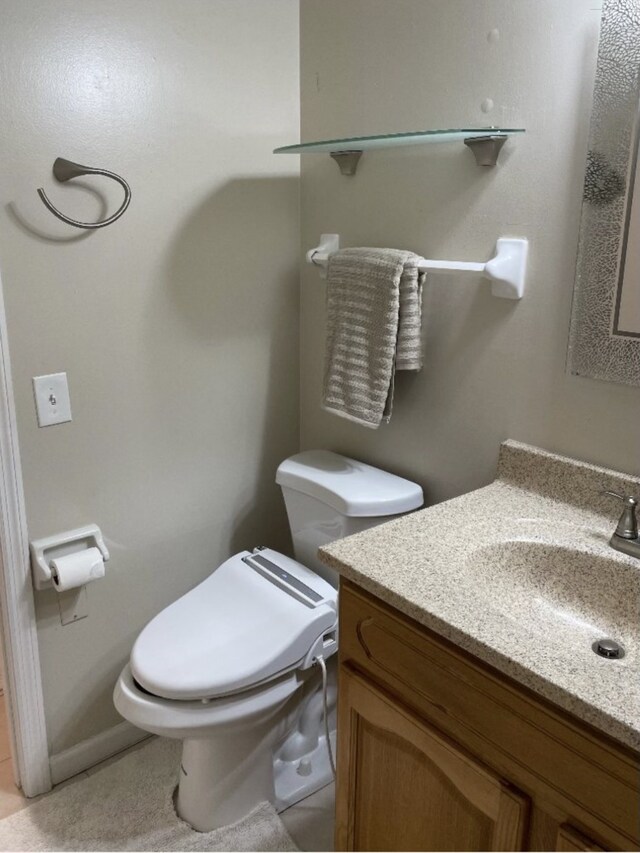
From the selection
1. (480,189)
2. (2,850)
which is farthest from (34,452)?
(480,189)

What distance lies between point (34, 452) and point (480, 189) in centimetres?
112

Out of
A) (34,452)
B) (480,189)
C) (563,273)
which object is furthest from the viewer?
(34,452)

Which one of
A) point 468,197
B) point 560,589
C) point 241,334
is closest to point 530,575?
point 560,589

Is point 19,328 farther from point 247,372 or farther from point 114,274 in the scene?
point 247,372

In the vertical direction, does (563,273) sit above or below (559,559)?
above

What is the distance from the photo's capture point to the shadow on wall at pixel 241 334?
1.70 meters

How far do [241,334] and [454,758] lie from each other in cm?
118

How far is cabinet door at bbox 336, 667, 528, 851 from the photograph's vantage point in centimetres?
96

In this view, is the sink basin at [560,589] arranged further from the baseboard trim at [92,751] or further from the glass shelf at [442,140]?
the baseboard trim at [92,751]

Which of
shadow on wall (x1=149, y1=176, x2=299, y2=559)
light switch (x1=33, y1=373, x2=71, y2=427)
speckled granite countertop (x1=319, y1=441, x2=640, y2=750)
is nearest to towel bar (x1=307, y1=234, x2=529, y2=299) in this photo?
speckled granite countertop (x1=319, y1=441, x2=640, y2=750)

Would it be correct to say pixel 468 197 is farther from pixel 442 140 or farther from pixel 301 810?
pixel 301 810

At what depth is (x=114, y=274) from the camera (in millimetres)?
1560

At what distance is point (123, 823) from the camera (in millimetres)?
1622

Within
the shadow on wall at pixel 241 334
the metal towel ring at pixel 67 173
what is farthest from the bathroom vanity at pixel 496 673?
the metal towel ring at pixel 67 173
